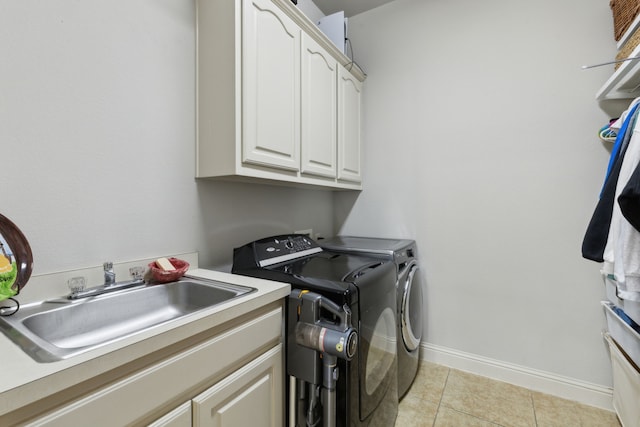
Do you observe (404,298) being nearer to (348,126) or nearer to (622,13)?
(348,126)

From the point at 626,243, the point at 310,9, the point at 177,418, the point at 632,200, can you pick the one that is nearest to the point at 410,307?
the point at 626,243

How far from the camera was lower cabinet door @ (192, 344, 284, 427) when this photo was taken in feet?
2.63

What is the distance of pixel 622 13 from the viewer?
147 centimetres

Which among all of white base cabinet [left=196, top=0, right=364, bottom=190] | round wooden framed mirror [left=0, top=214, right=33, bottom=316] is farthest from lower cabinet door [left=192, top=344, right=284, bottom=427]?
white base cabinet [left=196, top=0, right=364, bottom=190]

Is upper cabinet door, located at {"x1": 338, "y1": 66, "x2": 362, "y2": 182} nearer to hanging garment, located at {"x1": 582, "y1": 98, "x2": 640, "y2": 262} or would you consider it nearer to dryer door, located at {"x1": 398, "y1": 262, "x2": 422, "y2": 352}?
dryer door, located at {"x1": 398, "y1": 262, "x2": 422, "y2": 352}

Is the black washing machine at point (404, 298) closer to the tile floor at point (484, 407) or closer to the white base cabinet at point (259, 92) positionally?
the tile floor at point (484, 407)

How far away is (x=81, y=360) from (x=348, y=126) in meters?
1.99

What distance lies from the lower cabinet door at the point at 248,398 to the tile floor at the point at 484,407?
3.04 feet

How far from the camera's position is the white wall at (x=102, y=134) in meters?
0.92

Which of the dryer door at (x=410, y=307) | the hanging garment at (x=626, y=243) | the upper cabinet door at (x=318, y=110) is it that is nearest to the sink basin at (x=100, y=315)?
the upper cabinet door at (x=318, y=110)

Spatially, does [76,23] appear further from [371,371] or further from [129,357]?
[371,371]

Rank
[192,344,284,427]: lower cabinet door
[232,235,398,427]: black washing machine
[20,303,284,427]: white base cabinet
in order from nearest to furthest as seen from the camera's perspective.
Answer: [20,303,284,427]: white base cabinet → [192,344,284,427]: lower cabinet door → [232,235,398,427]: black washing machine

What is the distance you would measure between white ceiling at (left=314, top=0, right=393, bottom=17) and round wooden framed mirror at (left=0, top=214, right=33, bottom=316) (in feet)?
8.17

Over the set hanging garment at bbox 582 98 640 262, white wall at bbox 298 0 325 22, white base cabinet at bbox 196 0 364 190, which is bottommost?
hanging garment at bbox 582 98 640 262
